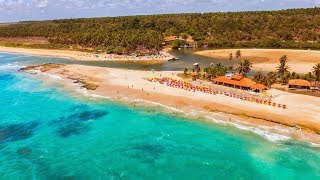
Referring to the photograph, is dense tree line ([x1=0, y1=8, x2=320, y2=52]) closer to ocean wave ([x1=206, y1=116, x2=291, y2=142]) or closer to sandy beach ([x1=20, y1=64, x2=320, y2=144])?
sandy beach ([x1=20, y1=64, x2=320, y2=144])

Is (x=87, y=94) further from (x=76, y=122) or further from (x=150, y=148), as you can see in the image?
(x=150, y=148)

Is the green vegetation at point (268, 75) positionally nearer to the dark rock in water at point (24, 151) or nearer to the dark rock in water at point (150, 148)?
the dark rock in water at point (150, 148)

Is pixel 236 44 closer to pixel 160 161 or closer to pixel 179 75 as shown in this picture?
pixel 179 75

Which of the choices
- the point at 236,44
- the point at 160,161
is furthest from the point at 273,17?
the point at 160,161

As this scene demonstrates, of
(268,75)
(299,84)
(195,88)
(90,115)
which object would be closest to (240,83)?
(195,88)

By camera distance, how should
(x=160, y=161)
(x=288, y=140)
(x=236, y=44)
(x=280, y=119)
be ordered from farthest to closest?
(x=236, y=44) → (x=280, y=119) → (x=288, y=140) → (x=160, y=161)
